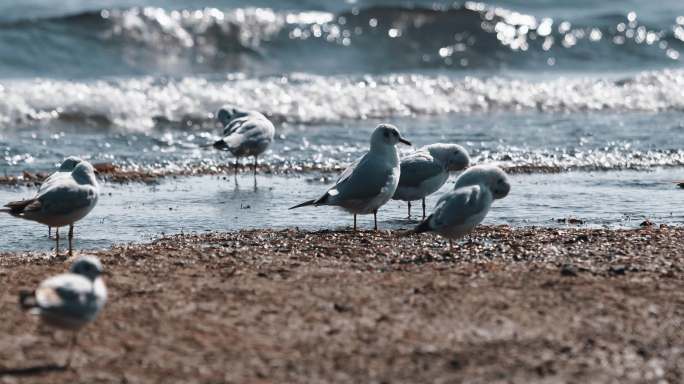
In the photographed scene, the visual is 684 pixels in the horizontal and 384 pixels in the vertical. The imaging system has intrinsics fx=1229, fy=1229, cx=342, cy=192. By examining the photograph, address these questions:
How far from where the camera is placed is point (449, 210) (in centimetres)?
819

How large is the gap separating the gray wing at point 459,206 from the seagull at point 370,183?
1166 mm

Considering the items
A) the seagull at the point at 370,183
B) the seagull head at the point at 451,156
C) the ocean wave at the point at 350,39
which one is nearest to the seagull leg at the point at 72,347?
the seagull at the point at 370,183

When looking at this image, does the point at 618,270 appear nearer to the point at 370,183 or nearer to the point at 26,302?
the point at 370,183

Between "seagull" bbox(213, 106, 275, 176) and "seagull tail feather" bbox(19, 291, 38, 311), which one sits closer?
"seagull tail feather" bbox(19, 291, 38, 311)

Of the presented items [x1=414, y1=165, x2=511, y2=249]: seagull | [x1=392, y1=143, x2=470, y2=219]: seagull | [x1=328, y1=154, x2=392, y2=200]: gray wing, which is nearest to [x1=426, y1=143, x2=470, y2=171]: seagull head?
[x1=392, y1=143, x2=470, y2=219]: seagull

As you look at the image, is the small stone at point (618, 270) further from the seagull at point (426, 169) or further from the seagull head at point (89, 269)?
the seagull head at point (89, 269)

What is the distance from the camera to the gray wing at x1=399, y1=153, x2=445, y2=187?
10.2m

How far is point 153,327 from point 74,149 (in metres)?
8.80

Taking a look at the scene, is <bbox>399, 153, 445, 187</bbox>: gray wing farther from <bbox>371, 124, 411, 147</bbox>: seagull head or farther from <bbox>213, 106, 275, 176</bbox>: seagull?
<bbox>213, 106, 275, 176</bbox>: seagull

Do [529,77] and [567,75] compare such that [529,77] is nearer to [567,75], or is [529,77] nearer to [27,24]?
[567,75]

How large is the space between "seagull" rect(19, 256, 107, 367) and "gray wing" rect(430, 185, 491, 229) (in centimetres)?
296

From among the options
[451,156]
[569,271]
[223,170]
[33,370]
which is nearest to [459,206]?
[569,271]

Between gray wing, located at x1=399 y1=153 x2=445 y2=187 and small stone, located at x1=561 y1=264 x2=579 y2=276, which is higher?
gray wing, located at x1=399 y1=153 x2=445 y2=187

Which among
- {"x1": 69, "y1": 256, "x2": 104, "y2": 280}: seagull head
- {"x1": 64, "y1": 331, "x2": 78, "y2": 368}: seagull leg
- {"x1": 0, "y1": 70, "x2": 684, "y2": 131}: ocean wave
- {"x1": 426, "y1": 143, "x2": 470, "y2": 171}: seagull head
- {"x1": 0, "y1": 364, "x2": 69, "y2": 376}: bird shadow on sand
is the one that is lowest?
{"x1": 0, "y1": 364, "x2": 69, "y2": 376}: bird shadow on sand
